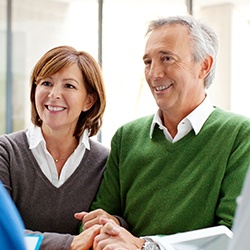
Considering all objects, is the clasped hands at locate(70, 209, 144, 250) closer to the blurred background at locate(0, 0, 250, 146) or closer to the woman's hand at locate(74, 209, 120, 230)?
the woman's hand at locate(74, 209, 120, 230)

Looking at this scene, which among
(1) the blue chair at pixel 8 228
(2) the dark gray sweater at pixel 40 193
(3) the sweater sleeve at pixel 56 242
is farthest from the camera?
(2) the dark gray sweater at pixel 40 193

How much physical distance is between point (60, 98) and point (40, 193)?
351 millimetres

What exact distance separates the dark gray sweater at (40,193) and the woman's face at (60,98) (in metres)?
0.15

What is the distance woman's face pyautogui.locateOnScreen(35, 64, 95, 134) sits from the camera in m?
1.91

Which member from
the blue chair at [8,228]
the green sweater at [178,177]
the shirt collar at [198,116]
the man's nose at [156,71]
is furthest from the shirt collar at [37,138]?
the blue chair at [8,228]

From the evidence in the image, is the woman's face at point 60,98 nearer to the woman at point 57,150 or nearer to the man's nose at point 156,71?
the woman at point 57,150

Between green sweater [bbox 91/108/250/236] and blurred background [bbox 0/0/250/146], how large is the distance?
12.2 ft

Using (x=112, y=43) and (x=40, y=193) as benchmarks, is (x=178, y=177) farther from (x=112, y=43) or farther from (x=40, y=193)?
(x=112, y=43)

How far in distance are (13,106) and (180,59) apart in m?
4.89

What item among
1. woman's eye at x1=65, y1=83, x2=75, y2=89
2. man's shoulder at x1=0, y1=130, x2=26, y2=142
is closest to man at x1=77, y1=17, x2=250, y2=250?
woman's eye at x1=65, y1=83, x2=75, y2=89

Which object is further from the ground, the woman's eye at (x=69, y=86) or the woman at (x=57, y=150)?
the woman's eye at (x=69, y=86)

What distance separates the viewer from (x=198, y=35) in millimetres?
1793

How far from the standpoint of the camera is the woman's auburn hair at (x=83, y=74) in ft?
6.24

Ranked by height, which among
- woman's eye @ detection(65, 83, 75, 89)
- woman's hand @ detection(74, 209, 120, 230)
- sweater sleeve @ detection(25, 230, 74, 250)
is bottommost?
sweater sleeve @ detection(25, 230, 74, 250)
